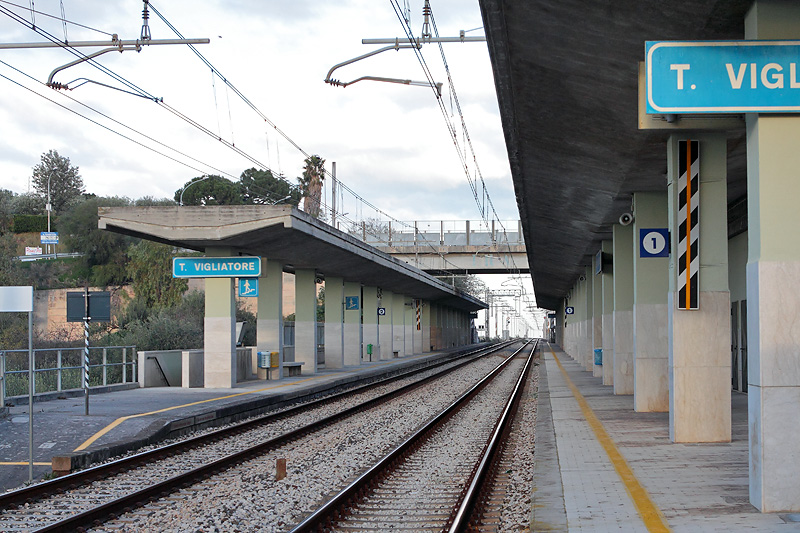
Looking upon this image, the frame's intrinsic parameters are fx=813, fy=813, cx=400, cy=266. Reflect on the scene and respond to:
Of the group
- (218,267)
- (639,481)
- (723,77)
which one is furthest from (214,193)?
(723,77)

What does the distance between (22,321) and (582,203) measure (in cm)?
3317

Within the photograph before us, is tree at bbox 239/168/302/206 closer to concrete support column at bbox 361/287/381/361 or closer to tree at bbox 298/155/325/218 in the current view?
tree at bbox 298/155/325/218

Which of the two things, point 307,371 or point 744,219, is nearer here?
point 744,219

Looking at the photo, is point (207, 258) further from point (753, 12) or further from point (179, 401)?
point (753, 12)

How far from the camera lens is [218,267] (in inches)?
897

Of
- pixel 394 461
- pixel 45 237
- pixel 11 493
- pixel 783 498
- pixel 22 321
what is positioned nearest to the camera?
pixel 783 498

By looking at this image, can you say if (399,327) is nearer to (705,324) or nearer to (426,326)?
(426,326)

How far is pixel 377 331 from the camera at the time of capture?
4491cm

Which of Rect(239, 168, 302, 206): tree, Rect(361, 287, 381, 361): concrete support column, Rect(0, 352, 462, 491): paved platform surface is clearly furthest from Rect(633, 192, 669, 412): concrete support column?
Rect(239, 168, 302, 206): tree

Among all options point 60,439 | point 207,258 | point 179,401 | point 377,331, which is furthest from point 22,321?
point 60,439

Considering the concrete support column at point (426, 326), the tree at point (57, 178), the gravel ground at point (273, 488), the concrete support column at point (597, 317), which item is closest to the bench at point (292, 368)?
the concrete support column at point (597, 317)

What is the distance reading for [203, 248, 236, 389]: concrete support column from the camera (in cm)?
2298

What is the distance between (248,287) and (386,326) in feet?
81.3

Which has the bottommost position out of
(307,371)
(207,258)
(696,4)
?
(307,371)
